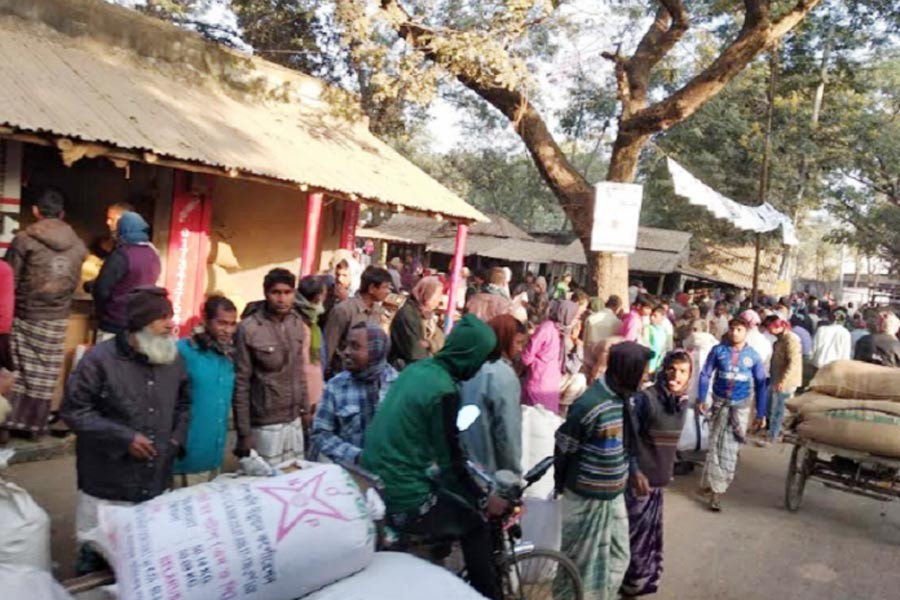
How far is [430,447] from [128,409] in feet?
4.11

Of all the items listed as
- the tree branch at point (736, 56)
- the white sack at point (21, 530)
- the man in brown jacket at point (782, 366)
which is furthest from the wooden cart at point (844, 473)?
the white sack at point (21, 530)

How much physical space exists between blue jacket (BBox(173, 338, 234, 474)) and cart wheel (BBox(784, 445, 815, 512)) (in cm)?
484

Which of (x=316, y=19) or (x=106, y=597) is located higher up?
(x=316, y=19)

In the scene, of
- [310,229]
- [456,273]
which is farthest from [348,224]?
[310,229]

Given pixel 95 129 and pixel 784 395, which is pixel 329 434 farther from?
pixel 784 395

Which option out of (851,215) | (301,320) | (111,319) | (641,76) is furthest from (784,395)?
(851,215)

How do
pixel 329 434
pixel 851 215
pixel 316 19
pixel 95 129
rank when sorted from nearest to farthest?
pixel 329 434 < pixel 95 129 < pixel 316 19 < pixel 851 215

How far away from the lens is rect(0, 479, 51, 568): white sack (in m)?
→ 2.52

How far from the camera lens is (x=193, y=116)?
727 cm

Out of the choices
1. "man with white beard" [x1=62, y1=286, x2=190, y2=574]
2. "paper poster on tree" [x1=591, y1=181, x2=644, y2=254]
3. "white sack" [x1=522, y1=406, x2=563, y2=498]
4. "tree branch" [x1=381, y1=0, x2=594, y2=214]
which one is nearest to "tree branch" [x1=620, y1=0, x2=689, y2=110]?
"tree branch" [x1=381, y1=0, x2=594, y2=214]

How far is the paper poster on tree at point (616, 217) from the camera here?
321 inches

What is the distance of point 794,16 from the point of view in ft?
31.3

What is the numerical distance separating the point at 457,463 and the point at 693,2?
17384 mm

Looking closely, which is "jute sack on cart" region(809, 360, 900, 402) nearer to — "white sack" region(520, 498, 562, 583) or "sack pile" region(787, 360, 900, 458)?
"sack pile" region(787, 360, 900, 458)
